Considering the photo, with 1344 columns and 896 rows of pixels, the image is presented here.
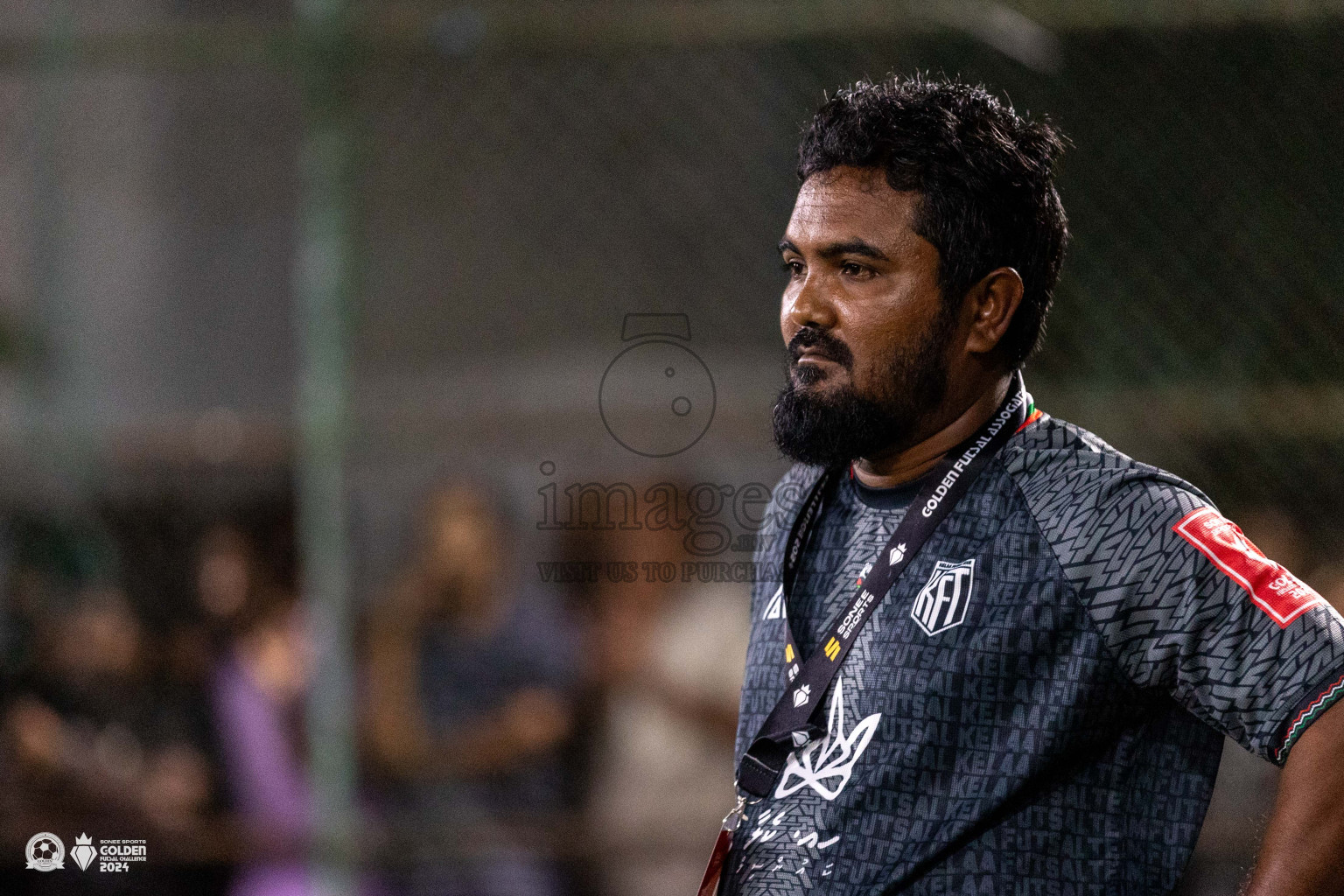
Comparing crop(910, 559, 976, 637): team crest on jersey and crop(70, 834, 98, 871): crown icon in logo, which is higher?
crop(910, 559, 976, 637): team crest on jersey

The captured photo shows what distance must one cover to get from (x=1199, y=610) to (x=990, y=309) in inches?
20.0

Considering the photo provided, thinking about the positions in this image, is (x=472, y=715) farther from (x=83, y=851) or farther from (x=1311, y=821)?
(x=1311, y=821)

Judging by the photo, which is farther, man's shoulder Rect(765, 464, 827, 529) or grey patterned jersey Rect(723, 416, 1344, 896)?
man's shoulder Rect(765, 464, 827, 529)

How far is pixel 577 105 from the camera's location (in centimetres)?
364

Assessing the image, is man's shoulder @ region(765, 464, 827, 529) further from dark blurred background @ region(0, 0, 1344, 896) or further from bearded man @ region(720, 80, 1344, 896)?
dark blurred background @ region(0, 0, 1344, 896)

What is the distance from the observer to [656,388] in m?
5.49

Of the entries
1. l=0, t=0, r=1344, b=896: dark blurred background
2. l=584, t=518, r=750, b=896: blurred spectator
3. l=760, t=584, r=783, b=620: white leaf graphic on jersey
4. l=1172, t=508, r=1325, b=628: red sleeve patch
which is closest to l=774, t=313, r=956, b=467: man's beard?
l=760, t=584, r=783, b=620: white leaf graphic on jersey

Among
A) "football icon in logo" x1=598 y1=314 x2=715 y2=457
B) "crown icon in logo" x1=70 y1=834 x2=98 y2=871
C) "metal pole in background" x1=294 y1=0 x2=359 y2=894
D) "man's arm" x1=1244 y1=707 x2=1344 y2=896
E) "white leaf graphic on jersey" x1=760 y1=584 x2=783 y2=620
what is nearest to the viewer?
"man's arm" x1=1244 y1=707 x2=1344 y2=896

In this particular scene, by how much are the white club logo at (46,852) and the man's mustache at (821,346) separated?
2.25 meters

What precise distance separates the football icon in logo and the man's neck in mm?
1766

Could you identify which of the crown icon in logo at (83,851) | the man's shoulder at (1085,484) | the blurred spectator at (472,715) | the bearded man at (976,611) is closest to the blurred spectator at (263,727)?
the blurred spectator at (472,715)

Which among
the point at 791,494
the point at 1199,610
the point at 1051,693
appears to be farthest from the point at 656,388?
the point at 1199,610

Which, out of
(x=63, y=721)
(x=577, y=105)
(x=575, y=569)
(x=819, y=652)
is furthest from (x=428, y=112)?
(x=819, y=652)

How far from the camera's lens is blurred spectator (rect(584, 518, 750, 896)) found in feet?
11.1
